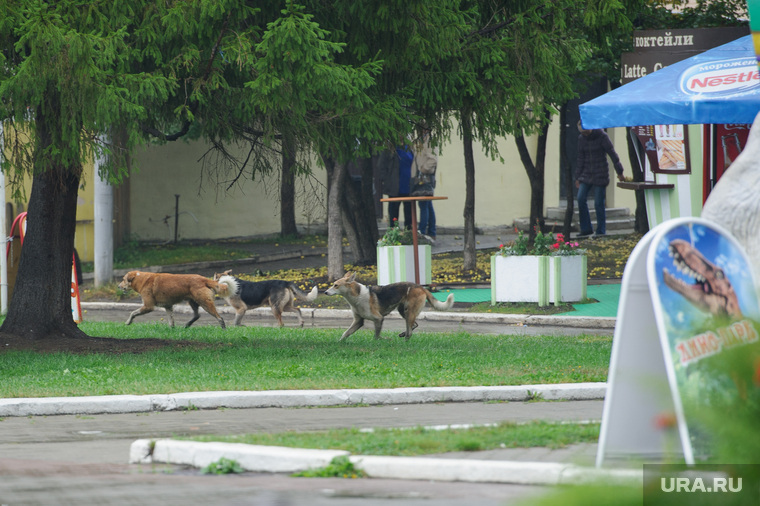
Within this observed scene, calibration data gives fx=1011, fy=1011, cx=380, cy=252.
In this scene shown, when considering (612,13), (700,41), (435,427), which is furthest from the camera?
(700,41)

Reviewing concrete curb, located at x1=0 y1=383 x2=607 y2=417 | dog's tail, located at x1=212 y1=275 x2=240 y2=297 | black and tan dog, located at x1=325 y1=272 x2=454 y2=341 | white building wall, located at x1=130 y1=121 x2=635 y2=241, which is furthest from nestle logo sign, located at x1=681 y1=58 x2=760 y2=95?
white building wall, located at x1=130 y1=121 x2=635 y2=241

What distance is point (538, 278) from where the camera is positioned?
16312 millimetres

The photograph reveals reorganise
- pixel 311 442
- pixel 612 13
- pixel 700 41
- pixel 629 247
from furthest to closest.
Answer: pixel 629 247 → pixel 700 41 → pixel 612 13 → pixel 311 442

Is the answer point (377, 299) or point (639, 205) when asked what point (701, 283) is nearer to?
point (377, 299)

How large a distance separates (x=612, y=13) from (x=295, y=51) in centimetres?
431

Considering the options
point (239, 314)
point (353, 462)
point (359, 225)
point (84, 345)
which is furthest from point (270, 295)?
point (353, 462)

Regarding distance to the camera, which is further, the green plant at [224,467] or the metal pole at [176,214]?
the metal pole at [176,214]

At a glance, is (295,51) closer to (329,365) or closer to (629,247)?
(329,365)

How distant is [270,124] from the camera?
10.7 m

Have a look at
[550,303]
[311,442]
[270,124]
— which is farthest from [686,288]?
[550,303]

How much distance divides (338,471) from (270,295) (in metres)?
9.16

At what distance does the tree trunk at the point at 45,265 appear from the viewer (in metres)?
11.9
